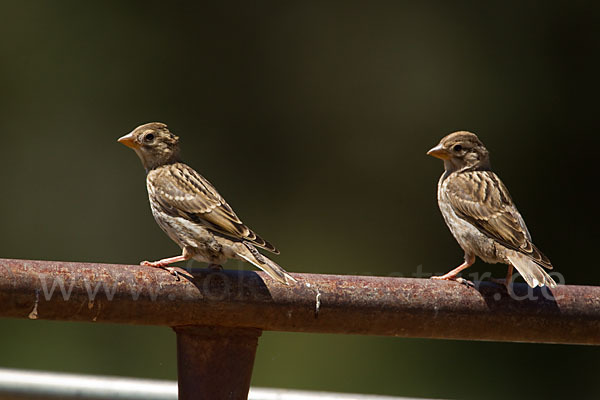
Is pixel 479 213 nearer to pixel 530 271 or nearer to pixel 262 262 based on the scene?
pixel 530 271

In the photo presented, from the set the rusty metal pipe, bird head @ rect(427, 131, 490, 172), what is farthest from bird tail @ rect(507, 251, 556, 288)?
bird head @ rect(427, 131, 490, 172)

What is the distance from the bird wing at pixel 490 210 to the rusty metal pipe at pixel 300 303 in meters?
0.92

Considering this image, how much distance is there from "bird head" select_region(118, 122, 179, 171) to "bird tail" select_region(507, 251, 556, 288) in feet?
4.36

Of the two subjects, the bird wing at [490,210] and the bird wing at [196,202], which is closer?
the bird wing at [196,202]

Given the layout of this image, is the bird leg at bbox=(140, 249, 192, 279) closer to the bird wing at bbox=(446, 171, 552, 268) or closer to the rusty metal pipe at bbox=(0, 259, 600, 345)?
the rusty metal pipe at bbox=(0, 259, 600, 345)

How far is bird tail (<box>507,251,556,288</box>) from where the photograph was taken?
9.93 ft

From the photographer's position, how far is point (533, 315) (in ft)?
8.43

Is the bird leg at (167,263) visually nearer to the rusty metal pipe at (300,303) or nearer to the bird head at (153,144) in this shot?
the rusty metal pipe at (300,303)

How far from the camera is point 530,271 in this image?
3.27m

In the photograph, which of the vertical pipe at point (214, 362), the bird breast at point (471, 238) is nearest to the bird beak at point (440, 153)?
the bird breast at point (471, 238)

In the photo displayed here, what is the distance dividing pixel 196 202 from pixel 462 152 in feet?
4.11

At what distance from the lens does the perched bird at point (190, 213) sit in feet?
10.9

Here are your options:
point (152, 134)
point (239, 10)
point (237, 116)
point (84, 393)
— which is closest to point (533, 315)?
point (84, 393)

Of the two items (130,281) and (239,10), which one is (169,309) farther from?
(239,10)
